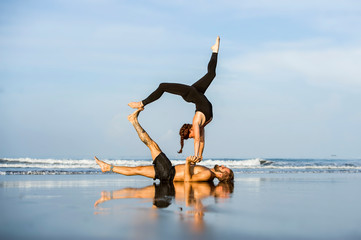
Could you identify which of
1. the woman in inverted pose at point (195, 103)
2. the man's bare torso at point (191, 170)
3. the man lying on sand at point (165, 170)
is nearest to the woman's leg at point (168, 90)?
the woman in inverted pose at point (195, 103)

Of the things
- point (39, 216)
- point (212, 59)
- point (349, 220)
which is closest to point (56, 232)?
point (39, 216)

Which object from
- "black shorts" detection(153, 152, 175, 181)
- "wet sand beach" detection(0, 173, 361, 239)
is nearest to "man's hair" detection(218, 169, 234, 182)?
"black shorts" detection(153, 152, 175, 181)

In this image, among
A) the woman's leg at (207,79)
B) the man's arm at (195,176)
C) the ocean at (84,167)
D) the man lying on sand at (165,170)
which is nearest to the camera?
the man's arm at (195,176)

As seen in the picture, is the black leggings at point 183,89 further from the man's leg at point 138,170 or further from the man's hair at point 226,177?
the man's hair at point 226,177

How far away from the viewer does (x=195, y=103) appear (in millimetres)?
7773

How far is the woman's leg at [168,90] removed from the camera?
777cm

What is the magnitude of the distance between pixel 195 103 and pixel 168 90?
0.56 m

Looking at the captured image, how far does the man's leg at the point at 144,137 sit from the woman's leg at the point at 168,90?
304mm

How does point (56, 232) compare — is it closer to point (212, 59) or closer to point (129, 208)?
point (129, 208)

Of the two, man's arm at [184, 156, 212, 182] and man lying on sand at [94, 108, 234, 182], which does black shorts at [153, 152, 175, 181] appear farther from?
man's arm at [184, 156, 212, 182]

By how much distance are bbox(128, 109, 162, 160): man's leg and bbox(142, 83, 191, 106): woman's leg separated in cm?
30

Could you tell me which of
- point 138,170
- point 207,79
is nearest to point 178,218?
point 138,170

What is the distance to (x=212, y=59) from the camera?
8359 millimetres

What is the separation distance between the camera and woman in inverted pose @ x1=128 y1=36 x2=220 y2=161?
7570 mm
